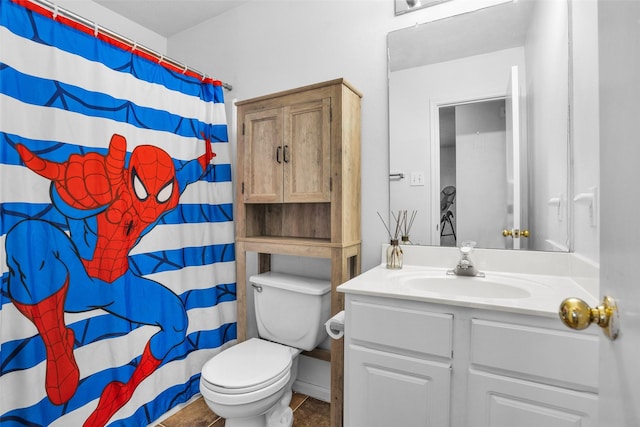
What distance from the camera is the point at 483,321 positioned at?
102 cm

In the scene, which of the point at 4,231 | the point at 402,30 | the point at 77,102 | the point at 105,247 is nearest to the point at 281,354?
the point at 105,247

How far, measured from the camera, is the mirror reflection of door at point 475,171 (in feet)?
4.86

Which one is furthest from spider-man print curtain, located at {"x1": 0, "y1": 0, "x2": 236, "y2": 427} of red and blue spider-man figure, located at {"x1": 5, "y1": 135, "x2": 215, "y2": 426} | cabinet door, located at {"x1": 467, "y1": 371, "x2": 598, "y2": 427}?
cabinet door, located at {"x1": 467, "y1": 371, "x2": 598, "y2": 427}

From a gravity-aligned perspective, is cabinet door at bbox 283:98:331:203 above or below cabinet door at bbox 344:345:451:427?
above

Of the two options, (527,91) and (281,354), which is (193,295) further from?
(527,91)

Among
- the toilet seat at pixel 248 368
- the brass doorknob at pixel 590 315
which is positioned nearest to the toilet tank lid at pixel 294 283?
the toilet seat at pixel 248 368

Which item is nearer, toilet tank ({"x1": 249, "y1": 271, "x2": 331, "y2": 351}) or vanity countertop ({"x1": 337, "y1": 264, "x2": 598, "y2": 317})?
vanity countertop ({"x1": 337, "y1": 264, "x2": 598, "y2": 317})

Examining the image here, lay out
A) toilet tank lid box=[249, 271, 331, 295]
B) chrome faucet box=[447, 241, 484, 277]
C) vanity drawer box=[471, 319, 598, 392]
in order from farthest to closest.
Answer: toilet tank lid box=[249, 271, 331, 295], chrome faucet box=[447, 241, 484, 277], vanity drawer box=[471, 319, 598, 392]

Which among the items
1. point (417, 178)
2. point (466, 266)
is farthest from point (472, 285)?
point (417, 178)

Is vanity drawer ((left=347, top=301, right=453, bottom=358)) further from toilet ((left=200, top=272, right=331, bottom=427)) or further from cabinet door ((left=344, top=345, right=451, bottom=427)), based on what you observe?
toilet ((left=200, top=272, right=331, bottom=427))

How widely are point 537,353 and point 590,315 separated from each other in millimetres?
550

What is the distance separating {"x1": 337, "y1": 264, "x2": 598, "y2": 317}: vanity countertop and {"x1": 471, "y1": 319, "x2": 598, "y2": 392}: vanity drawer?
6cm

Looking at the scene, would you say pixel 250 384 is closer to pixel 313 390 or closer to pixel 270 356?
pixel 270 356

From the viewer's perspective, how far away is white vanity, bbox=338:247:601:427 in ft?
3.04
